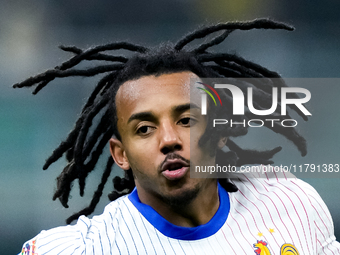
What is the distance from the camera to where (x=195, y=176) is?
4.05 ft

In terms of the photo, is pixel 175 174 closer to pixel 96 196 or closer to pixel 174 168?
pixel 174 168

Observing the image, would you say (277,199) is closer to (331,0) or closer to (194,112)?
(194,112)

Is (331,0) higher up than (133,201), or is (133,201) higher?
(331,0)

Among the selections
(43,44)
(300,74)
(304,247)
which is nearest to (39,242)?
(304,247)

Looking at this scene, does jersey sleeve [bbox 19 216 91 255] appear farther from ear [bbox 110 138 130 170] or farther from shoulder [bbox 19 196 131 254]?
ear [bbox 110 138 130 170]

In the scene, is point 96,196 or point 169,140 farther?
point 96,196

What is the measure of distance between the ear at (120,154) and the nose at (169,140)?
267mm

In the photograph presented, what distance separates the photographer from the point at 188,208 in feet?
4.35

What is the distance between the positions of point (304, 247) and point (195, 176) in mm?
549

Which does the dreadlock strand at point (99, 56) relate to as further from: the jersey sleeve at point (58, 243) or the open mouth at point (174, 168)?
the jersey sleeve at point (58, 243)

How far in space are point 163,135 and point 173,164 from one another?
0.10 m

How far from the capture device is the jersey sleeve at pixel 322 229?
147 centimetres

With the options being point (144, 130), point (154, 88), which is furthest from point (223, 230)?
point (154, 88)

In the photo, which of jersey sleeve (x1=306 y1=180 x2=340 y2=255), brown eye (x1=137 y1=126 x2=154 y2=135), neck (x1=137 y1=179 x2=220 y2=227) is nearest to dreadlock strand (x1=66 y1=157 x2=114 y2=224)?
neck (x1=137 y1=179 x2=220 y2=227)
